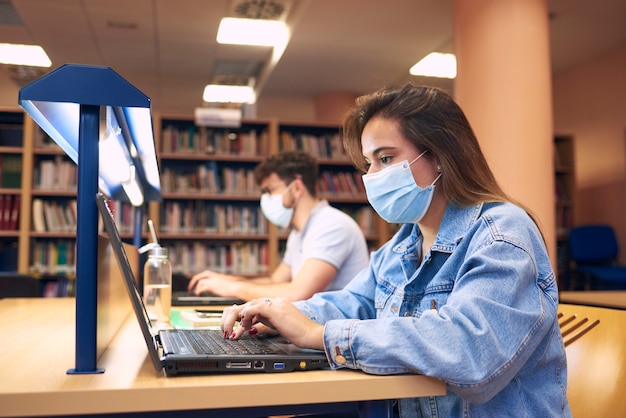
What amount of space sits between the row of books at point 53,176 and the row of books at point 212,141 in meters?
0.82

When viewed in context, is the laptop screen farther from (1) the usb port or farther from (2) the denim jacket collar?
(2) the denim jacket collar

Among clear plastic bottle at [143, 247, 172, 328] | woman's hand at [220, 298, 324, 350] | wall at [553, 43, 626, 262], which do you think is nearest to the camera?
woman's hand at [220, 298, 324, 350]

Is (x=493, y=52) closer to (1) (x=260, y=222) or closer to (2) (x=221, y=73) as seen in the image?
(1) (x=260, y=222)

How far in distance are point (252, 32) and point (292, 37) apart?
0.39 m

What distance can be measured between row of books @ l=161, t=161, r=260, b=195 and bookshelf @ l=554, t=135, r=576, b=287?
322 cm

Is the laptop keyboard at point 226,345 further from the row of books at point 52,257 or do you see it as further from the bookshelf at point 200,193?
the row of books at point 52,257

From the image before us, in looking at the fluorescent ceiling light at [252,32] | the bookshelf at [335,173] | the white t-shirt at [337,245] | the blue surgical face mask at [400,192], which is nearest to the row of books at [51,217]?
the bookshelf at [335,173]

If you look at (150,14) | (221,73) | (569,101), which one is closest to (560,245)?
(569,101)

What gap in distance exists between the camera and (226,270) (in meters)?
5.51

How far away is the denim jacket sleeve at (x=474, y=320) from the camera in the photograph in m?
0.88

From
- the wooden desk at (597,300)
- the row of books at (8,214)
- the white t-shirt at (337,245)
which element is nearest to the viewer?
the wooden desk at (597,300)

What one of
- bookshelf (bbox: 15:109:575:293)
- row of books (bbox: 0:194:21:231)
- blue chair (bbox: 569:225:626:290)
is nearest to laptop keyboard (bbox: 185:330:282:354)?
bookshelf (bbox: 15:109:575:293)

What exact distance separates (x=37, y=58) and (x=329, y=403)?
253 inches

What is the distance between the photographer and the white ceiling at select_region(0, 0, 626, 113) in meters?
5.01
